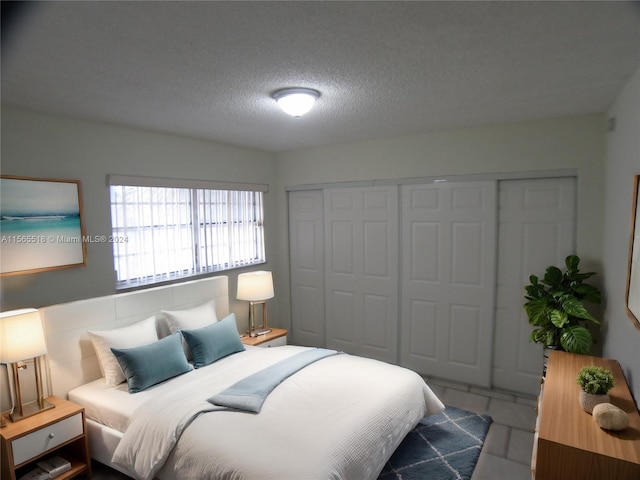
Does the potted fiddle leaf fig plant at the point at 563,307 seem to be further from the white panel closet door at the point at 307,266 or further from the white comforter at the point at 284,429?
the white panel closet door at the point at 307,266

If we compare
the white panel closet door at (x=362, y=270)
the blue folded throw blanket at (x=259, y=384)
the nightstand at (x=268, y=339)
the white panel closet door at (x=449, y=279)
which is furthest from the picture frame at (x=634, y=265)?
the nightstand at (x=268, y=339)

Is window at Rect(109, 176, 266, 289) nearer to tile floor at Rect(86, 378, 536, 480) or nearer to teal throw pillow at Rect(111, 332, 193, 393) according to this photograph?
teal throw pillow at Rect(111, 332, 193, 393)

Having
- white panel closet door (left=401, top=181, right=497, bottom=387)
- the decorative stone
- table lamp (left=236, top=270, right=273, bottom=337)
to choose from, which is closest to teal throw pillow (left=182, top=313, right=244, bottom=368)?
table lamp (left=236, top=270, right=273, bottom=337)

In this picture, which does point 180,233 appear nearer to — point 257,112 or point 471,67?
point 257,112

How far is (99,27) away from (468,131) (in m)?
3.10

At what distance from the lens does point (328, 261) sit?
462cm

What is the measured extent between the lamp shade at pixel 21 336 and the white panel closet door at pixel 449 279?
10.4 ft

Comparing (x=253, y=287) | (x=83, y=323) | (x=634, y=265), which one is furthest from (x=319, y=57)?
(x=253, y=287)

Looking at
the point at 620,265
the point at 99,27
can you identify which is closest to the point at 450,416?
the point at 620,265

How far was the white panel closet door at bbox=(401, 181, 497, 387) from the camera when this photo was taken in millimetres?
3705

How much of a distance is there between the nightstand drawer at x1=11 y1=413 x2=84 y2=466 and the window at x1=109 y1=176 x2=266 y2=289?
3.81ft

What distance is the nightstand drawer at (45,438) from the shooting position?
2.25m

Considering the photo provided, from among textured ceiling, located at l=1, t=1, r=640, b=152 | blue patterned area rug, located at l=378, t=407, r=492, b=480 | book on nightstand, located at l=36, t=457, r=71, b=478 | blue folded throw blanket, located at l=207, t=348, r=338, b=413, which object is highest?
textured ceiling, located at l=1, t=1, r=640, b=152

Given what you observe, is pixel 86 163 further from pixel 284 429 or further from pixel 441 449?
pixel 441 449
